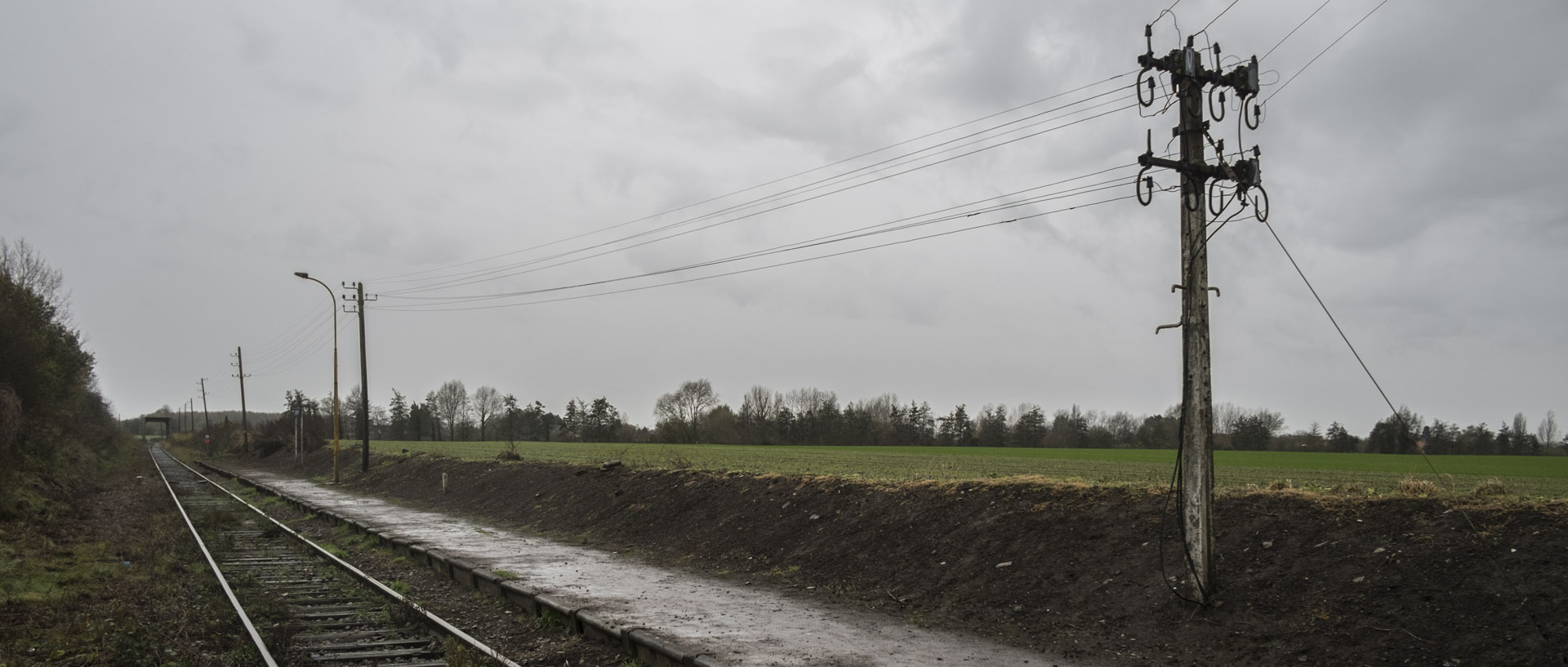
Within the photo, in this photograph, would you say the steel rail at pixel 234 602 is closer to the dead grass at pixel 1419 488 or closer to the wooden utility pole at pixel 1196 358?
the wooden utility pole at pixel 1196 358

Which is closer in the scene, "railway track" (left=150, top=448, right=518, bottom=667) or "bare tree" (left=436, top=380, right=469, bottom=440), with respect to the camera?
"railway track" (left=150, top=448, right=518, bottom=667)

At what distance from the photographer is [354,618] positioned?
Answer: 1012 cm

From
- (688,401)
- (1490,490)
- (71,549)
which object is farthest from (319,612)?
(688,401)

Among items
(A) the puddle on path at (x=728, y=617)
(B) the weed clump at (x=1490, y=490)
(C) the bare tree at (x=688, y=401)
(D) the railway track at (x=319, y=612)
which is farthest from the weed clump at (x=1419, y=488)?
(C) the bare tree at (x=688, y=401)

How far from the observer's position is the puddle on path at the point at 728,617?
7973 mm

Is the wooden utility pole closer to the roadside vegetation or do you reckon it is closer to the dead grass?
the dead grass

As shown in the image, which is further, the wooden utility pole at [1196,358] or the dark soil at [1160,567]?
the wooden utility pole at [1196,358]

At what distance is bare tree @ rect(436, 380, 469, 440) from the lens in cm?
13009

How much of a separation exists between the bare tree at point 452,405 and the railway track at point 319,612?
11726 centimetres

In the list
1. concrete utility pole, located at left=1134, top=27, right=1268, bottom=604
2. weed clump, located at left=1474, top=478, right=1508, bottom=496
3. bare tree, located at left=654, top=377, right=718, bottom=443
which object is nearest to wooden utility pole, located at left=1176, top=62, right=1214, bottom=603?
concrete utility pole, located at left=1134, top=27, right=1268, bottom=604

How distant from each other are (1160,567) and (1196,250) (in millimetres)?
3347

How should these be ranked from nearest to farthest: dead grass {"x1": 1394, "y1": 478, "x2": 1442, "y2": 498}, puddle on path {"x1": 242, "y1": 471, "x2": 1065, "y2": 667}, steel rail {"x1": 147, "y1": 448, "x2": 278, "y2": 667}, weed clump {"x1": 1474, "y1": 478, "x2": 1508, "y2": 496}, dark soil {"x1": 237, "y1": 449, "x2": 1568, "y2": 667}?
dark soil {"x1": 237, "y1": 449, "x2": 1568, "y2": 667} < puddle on path {"x1": 242, "y1": 471, "x2": 1065, "y2": 667} < steel rail {"x1": 147, "y1": 448, "x2": 278, "y2": 667} < weed clump {"x1": 1474, "y1": 478, "x2": 1508, "y2": 496} < dead grass {"x1": 1394, "y1": 478, "x2": 1442, "y2": 498}

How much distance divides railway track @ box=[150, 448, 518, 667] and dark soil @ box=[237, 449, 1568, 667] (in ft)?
14.8

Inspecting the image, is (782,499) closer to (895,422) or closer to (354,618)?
(354,618)
